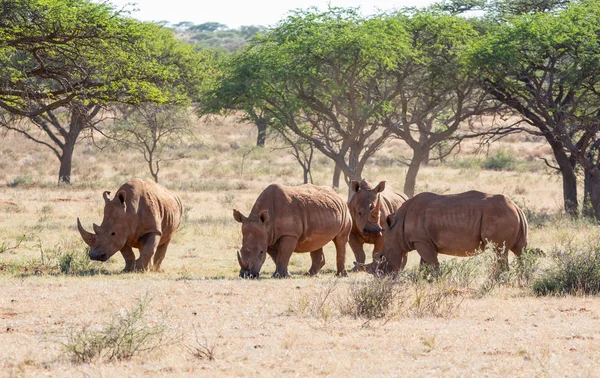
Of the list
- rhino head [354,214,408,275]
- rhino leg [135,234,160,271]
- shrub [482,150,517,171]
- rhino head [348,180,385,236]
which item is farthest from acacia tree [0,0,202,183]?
shrub [482,150,517,171]

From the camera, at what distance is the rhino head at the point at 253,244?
13.9 metres

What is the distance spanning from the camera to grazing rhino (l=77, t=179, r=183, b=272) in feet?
48.8

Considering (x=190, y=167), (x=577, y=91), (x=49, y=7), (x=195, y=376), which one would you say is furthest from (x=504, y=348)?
(x=190, y=167)

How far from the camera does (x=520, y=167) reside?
48.4 meters

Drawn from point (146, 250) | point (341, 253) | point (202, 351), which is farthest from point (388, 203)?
point (202, 351)

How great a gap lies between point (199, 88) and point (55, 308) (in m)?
28.0

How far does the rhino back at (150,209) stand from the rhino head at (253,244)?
1.99 meters

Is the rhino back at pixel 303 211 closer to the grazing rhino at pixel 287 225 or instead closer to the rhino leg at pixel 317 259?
the grazing rhino at pixel 287 225

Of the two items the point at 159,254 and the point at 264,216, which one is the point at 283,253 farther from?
→ the point at 159,254

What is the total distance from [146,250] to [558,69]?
579 inches

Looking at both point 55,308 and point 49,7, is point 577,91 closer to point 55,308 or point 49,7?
point 49,7

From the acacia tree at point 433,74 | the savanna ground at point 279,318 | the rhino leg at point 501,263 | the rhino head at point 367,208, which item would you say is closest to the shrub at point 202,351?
the savanna ground at point 279,318

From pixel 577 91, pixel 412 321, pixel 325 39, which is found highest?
pixel 325 39

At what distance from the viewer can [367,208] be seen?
14.7 metres
